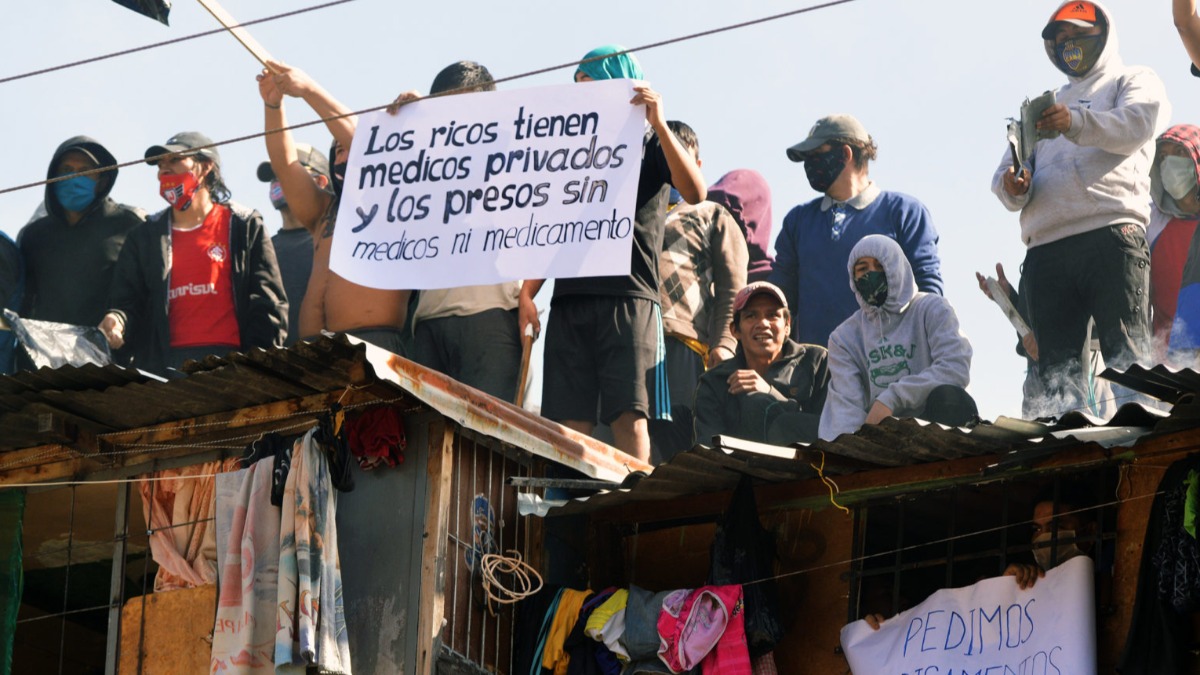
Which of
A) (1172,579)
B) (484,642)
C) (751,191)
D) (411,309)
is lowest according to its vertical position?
(484,642)

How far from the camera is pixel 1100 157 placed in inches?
452

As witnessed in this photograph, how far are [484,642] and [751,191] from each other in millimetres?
4285

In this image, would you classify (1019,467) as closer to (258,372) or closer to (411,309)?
(258,372)

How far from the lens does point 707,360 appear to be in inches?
488

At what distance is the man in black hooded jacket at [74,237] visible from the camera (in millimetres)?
13523

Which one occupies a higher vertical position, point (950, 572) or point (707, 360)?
point (707, 360)

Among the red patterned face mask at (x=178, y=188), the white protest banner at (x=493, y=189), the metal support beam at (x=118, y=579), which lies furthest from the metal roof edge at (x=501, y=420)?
the red patterned face mask at (x=178, y=188)

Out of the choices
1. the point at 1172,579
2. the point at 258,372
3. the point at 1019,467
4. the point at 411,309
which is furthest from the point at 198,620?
the point at 1172,579

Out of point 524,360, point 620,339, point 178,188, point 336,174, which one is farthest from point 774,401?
point 178,188

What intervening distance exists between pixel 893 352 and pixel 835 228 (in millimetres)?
1475

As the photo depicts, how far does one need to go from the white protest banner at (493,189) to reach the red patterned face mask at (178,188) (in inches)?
89.0

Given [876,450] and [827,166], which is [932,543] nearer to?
[876,450]

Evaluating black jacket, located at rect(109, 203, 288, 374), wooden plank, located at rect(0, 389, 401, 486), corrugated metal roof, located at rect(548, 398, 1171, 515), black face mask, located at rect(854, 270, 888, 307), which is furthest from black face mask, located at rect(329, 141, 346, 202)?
black face mask, located at rect(854, 270, 888, 307)

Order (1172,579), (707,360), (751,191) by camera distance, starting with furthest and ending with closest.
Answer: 1. (751,191)
2. (707,360)
3. (1172,579)
